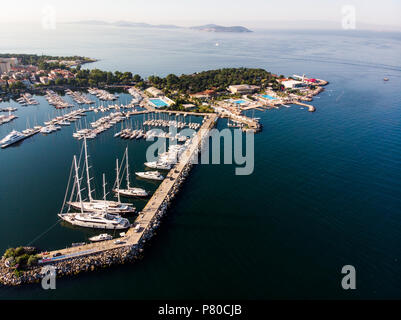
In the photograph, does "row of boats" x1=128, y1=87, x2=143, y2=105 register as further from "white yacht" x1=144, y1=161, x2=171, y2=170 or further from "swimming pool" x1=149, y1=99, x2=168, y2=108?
"white yacht" x1=144, y1=161, x2=171, y2=170

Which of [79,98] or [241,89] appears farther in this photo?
[241,89]

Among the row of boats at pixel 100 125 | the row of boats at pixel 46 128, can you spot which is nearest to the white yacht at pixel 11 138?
the row of boats at pixel 46 128

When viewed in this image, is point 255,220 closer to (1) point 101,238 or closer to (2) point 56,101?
(1) point 101,238

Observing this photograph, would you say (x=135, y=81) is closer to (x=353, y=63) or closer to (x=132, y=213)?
(x=132, y=213)

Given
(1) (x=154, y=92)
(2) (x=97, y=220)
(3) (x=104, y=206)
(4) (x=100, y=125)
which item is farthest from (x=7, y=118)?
(2) (x=97, y=220)

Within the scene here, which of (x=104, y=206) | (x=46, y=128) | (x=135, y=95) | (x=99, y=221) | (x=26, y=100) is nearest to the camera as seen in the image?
(x=99, y=221)

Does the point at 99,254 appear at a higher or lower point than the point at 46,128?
lower

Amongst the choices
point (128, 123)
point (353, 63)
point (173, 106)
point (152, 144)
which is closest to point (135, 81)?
point (173, 106)
